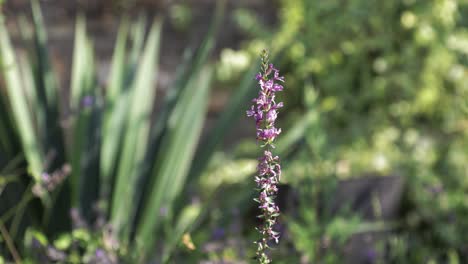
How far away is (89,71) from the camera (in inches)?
79.9

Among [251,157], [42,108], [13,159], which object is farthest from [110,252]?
[251,157]

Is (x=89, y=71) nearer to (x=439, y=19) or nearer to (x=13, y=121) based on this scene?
(x=13, y=121)

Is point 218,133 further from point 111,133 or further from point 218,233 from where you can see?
point 218,233

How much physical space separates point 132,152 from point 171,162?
129 millimetres

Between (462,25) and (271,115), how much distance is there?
7.92ft

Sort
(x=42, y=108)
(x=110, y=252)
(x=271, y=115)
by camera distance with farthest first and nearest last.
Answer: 1. (x=42, y=108)
2. (x=110, y=252)
3. (x=271, y=115)

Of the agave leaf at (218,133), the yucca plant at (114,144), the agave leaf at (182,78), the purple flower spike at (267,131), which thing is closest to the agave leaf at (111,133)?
the yucca plant at (114,144)

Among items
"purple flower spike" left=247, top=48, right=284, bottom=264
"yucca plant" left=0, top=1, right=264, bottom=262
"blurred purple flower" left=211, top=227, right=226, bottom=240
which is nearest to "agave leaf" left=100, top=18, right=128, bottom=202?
"yucca plant" left=0, top=1, right=264, bottom=262

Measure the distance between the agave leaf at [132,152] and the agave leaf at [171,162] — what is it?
0.21ft

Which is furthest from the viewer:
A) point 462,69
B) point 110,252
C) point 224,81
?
point 224,81

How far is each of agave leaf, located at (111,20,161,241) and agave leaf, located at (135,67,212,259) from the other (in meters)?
0.06

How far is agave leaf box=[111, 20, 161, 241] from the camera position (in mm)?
1845

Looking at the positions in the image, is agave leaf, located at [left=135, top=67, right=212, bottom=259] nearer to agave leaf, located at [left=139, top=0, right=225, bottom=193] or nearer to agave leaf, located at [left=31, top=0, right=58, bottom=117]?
agave leaf, located at [left=139, top=0, right=225, bottom=193]

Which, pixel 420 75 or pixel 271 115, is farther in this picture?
pixel 420 75
